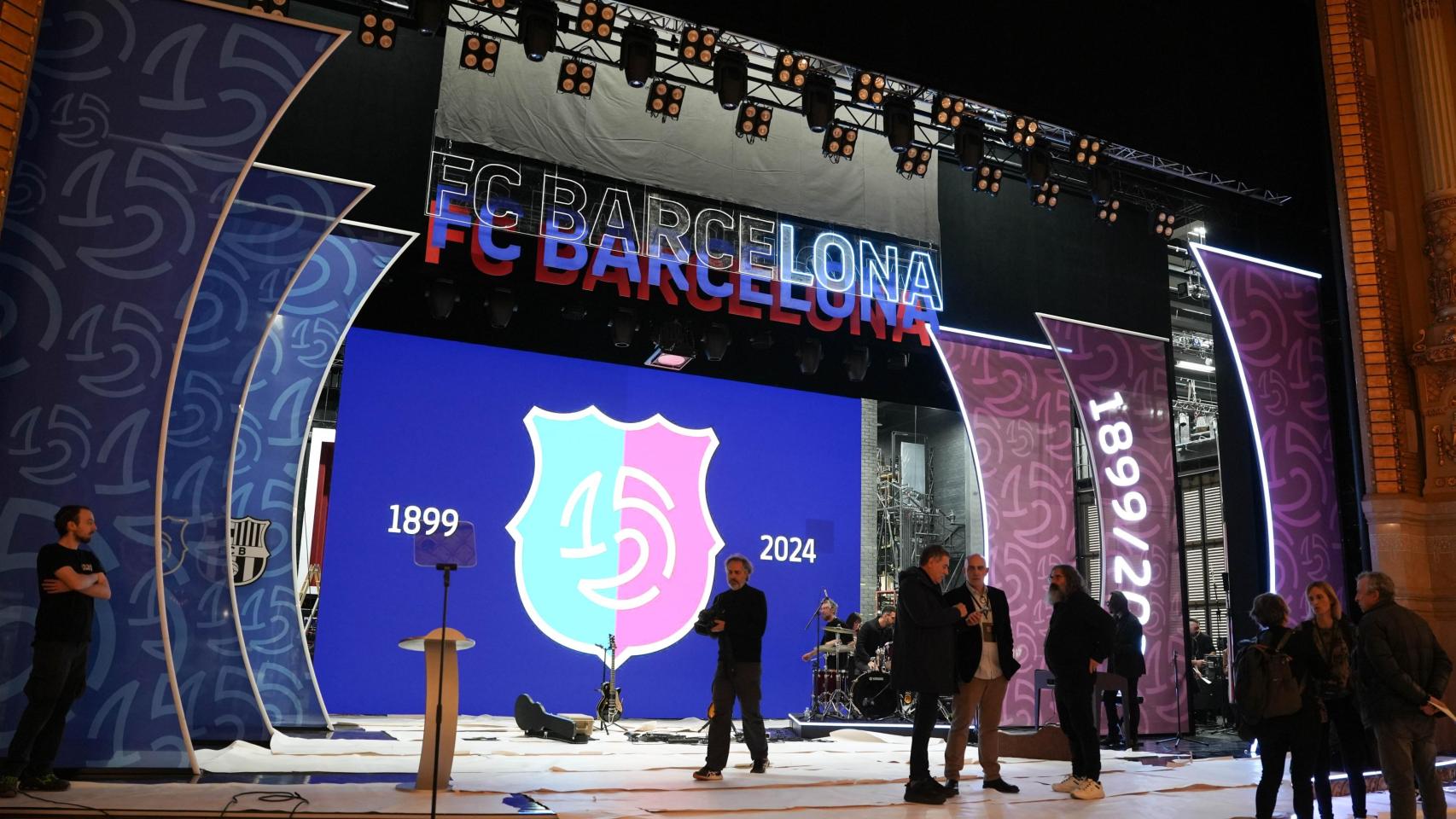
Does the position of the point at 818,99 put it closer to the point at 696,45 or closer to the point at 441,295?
the point at 696,45

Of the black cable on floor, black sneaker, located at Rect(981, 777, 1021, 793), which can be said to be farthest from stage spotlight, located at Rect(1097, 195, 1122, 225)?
the black cable on floor

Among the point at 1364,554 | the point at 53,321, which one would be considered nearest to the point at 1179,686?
the point at 1364,554

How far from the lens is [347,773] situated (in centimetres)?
629

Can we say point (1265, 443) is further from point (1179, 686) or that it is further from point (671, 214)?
point (671, 214)

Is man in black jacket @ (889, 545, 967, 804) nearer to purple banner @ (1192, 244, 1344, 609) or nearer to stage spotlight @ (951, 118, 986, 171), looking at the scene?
purple banner @ (1192, 244, 1344, 609)

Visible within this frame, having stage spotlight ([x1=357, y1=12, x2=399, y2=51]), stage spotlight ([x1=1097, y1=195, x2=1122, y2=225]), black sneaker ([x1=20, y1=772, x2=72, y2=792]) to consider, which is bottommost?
black sneaker ([x1=20, y1=772, x2=72, y2=792])

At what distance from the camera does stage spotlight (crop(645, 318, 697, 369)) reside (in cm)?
1177

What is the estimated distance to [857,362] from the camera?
12.7m

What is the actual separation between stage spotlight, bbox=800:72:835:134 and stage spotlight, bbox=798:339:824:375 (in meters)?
3.63

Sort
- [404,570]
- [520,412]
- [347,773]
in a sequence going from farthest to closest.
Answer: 1. [520,412]
2. [404,570]
3. [347,773]

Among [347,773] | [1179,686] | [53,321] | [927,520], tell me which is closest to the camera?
[53,321]

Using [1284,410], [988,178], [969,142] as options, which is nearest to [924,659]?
[1284,410]

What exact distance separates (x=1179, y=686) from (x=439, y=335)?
8.60 meters

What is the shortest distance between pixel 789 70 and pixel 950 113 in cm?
172
